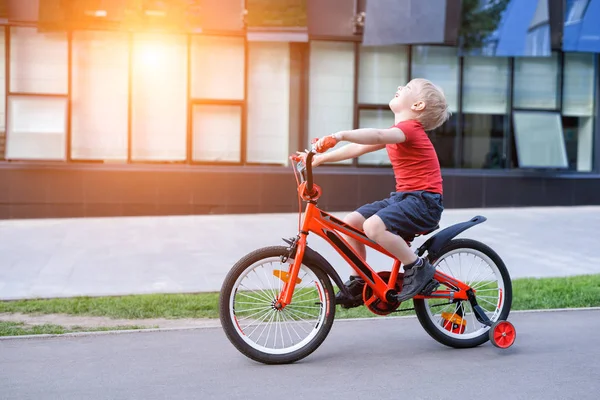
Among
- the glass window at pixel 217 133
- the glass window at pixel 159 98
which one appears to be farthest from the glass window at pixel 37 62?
the glass window at pixel 217 133

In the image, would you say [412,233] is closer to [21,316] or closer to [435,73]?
[21,316]

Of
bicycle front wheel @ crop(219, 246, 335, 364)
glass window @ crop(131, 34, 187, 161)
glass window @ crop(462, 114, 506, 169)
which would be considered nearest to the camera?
bicycle front wheel @ crop(219, 246, 335, 364)

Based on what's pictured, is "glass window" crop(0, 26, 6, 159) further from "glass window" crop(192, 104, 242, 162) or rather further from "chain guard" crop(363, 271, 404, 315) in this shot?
"chain guard" crop(363, 271, 404, 315)

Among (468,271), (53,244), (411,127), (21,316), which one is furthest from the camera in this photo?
(53,244)

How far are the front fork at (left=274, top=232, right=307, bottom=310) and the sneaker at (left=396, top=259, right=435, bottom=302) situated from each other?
2.26 feet

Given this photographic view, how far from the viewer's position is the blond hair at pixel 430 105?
5.45 meters

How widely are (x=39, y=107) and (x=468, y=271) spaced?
413 inches

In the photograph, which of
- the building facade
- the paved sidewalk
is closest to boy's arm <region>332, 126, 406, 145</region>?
the paved sidewalk

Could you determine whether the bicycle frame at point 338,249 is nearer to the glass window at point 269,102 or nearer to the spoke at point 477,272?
the spoke at point 477,272

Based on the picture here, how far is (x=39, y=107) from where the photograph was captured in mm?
14648

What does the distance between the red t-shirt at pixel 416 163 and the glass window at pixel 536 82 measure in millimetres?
11372

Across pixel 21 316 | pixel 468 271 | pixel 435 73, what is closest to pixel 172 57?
pixel 435 73

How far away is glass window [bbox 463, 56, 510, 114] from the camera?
1612cm

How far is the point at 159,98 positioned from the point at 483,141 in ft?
19.6
